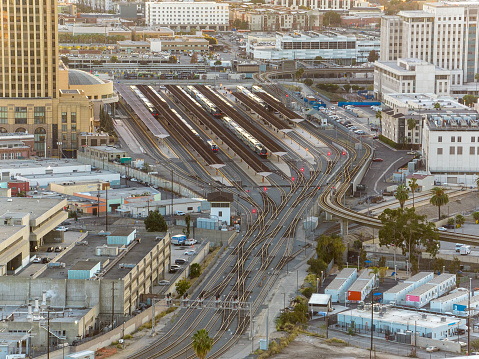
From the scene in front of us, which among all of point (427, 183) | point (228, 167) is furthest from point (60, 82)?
A: point (427, 183)

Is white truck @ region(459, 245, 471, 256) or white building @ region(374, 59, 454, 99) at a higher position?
white building @ region(374, 59, 454, 99)

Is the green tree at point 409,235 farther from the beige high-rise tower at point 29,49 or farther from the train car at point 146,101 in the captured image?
the train car at point 146,101

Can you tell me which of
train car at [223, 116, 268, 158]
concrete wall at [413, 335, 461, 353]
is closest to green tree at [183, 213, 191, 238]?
concrete wall at [413, 335, 461, 353]

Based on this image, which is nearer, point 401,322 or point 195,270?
point 401,322

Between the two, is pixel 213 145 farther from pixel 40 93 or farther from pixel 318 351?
pixel 318 351

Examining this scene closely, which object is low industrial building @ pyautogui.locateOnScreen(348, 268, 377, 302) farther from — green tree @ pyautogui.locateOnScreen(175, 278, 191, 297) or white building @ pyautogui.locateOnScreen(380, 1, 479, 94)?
white building @ pyautogui.locateOnScreen(380, 1, 479, 94)

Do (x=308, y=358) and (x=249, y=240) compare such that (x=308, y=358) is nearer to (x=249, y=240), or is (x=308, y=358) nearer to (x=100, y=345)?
(x=100, y=345)

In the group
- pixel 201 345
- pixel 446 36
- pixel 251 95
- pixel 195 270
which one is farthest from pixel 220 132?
pixel 201 345

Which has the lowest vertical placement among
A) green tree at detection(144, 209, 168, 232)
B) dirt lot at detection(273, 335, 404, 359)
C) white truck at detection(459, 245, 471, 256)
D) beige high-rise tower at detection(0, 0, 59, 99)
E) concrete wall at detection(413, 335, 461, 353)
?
dirt lot at detection(273, 335, 404, 359)
